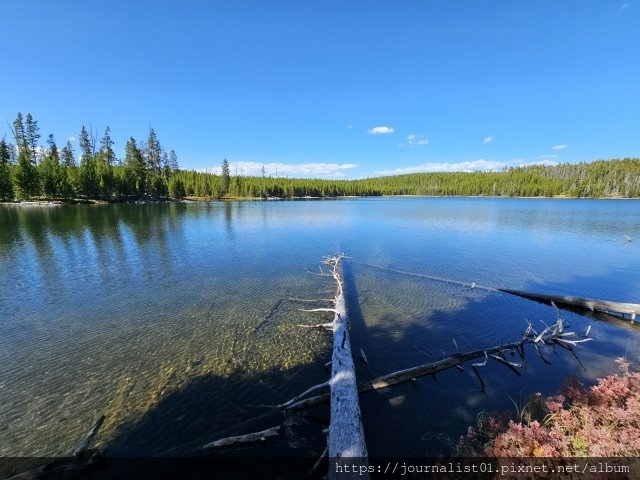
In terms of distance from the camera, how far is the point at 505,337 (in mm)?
11953

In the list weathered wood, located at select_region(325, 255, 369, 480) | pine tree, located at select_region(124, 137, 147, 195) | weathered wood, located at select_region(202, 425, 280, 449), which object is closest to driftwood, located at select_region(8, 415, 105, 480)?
weathered wood, located at select_region(202, 425, 280, 449)

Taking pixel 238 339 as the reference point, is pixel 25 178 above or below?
above

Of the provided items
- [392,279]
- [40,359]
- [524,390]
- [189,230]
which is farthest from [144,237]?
[524,390]

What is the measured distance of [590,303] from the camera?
1472 centimetres

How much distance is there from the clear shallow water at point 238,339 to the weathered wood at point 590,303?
36.0 inches

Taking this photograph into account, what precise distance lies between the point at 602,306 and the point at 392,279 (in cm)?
1049

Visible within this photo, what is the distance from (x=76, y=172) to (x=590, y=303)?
A: 10418 cm

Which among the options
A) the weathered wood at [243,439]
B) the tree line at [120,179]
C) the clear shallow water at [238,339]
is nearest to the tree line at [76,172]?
the tree line at [120,179]

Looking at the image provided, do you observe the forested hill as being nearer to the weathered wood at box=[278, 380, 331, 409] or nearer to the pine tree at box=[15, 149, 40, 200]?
the pine tree at box=[15, 149, 40, 200]

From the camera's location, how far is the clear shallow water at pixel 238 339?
716 cm

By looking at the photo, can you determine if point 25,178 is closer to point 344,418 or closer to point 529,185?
point 344,418

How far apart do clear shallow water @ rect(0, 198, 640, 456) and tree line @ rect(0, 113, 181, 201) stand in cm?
6555

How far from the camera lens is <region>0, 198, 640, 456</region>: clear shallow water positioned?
7156mm

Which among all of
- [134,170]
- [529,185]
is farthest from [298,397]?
[529,185]
